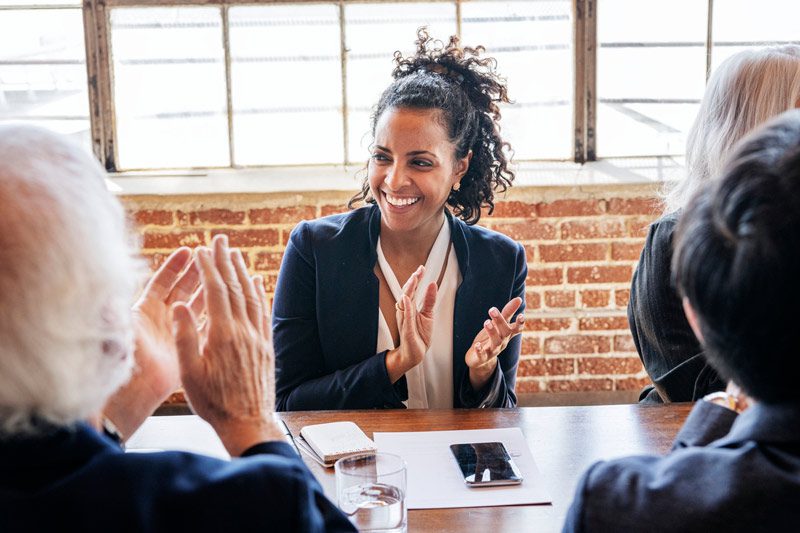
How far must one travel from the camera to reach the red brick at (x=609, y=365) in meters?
3.58

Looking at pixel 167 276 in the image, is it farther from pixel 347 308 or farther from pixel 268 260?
pixel 268 260

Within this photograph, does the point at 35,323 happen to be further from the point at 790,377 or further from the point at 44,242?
the point at 790,377

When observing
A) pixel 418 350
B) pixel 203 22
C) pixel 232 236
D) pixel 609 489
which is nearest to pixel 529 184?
pixel 232 236

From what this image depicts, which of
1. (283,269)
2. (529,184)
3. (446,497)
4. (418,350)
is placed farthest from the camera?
(529,184)

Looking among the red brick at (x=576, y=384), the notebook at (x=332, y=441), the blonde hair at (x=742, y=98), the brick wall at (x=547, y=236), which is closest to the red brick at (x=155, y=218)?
the brick wall at (x=547, y=236)

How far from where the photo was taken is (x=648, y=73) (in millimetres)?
3605

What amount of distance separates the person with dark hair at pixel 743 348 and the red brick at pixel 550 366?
8.55 ft

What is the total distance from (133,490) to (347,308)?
1318mm

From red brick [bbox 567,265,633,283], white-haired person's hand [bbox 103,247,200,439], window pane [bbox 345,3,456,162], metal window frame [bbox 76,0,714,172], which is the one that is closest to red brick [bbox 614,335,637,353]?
red brick [bbox 567,265,633,283]

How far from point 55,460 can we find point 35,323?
0.14 metres

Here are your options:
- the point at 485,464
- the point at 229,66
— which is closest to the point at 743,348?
the point at 485,464

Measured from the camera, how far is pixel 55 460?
90 centimetres

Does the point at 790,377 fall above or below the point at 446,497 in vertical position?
above

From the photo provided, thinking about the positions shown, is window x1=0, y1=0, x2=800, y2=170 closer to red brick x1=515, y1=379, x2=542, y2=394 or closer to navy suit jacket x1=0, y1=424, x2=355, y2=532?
red brick x1=515, y1=379, x2=542, y2=394
